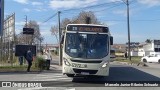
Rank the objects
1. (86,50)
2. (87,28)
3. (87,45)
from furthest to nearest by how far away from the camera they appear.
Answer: (87,28) < (87,45) < (86,50)

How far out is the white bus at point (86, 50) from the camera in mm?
18234

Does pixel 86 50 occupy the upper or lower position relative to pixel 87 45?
lower

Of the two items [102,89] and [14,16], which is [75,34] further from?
[14,16]

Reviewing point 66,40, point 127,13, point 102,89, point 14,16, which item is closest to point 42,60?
point 14,16

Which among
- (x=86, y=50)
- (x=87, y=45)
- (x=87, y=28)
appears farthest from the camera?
(x=87, y=28)

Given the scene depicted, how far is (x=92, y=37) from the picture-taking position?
19.1 m

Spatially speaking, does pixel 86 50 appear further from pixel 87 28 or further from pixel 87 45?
pixel 87 28

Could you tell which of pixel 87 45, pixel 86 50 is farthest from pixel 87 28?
pixel 86 50

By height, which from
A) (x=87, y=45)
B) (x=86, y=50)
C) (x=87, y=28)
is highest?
(x=87, y=28)

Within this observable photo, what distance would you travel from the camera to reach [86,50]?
18766 millimetres

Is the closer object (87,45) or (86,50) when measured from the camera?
(86,50)

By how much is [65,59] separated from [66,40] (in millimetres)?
1153

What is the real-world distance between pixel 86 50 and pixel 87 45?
0.31 m

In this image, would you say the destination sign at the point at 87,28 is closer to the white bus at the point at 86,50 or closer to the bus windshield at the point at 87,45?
the white bus at the point at 86,50
